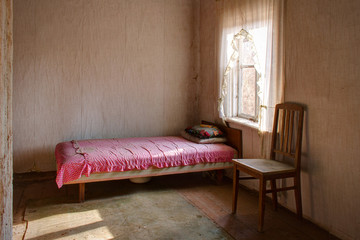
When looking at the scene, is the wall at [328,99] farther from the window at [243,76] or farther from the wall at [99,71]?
the wall at [99,71]

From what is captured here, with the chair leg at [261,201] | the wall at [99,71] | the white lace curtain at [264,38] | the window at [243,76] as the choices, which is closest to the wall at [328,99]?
the white lace curtain at [264,38]

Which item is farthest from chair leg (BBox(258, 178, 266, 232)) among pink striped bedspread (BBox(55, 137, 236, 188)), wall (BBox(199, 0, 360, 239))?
pink striped bedspread (BBox(55, 137, 236, 188))

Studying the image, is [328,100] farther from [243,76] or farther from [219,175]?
[219,175]

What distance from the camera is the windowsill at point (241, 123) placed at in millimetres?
4077

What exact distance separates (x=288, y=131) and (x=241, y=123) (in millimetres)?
936

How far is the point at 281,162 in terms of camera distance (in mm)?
3447

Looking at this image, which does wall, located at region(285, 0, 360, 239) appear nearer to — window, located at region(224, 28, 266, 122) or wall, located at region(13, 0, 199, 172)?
window, located at region(224, 28, 266, 122)

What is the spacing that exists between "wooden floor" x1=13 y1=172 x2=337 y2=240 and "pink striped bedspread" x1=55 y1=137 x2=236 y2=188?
1.33 ft

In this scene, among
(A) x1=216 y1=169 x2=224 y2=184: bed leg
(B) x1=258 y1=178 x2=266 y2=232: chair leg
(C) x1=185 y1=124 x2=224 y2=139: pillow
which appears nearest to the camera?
(B) x1=258 y1=178 x2=266 y2=232: chair leg

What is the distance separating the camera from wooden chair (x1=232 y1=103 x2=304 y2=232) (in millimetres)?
3104

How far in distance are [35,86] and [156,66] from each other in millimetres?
1761

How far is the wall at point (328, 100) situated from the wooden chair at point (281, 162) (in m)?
0.11

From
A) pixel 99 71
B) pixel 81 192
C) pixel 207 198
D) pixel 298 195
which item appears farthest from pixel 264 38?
pixel 81 192

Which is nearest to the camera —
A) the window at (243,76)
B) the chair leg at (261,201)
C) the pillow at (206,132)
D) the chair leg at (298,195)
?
the chair leg at (261,201)
